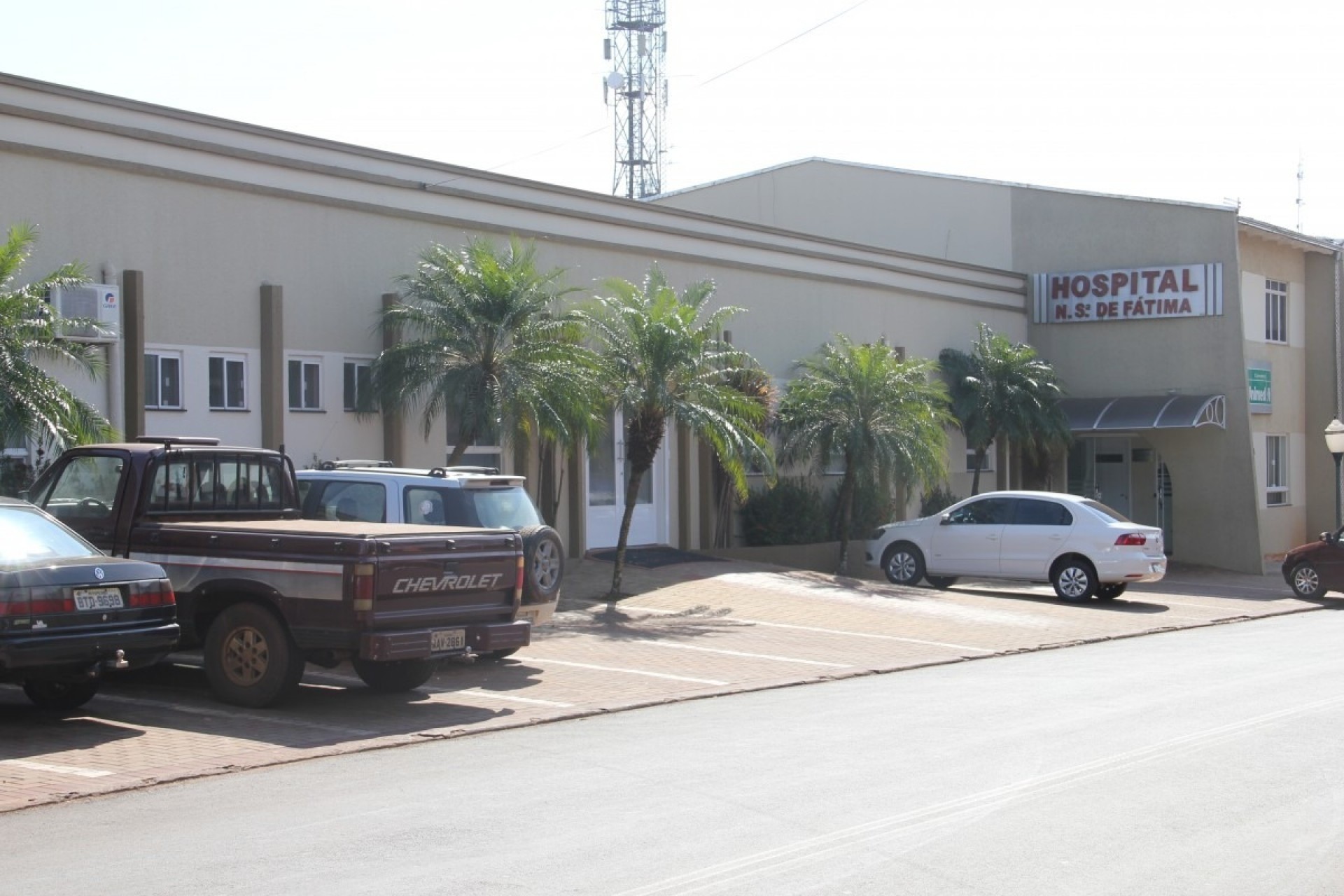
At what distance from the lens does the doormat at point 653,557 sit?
22.2 metres

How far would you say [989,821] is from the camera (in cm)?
768

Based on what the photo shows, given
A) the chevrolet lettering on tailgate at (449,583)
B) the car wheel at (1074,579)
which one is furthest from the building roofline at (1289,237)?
the chevrolet lettering on tailgate at (449,583)

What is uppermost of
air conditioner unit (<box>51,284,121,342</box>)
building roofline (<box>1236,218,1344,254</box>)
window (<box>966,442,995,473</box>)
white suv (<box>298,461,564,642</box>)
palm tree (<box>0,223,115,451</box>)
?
building roofline (<box>1236,218,1344,254</box>)

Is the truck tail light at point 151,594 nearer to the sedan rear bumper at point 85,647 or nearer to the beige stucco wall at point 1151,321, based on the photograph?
the sedan rear bumper at point 85,647

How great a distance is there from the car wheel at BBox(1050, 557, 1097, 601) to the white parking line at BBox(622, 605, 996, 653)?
5583 millimetres

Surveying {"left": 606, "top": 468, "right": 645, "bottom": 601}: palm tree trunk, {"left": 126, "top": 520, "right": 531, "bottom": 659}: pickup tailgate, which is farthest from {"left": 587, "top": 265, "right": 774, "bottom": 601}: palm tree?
{"left": 126, "top": 520, "right": 531, "bottom": 659}: pickup tailgate

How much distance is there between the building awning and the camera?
30750 millimetres

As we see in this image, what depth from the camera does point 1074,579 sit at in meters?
21.9

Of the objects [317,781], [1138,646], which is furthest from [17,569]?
[1138,646]

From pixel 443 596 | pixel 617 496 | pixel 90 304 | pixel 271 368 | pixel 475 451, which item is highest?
pixel 90 304

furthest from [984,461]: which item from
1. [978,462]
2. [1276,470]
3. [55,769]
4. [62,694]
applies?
[55,769]

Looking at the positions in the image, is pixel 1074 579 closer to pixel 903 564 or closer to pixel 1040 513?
pixel 1040 513

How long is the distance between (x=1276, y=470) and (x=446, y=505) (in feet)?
87.5

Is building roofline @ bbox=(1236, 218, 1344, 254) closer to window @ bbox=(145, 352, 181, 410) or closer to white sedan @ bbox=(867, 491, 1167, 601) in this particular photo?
white sedan @ bbox=(867, 491, 1167, 601)
